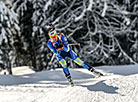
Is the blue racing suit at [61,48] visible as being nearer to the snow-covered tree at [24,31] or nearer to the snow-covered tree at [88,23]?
the snow-covered tree at [88,23]

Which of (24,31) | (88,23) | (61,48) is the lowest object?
(61,48)

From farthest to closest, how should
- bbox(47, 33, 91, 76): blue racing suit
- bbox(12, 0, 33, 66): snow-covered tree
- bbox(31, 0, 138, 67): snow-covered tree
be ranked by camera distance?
bbox(12, 0, 33, 66): snow-covered tree → bbox(31, 0, 138, 67): snow-covered tree → bbox(47, 33, 91, 76): blue racing suit

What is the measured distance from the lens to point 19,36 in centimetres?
1401

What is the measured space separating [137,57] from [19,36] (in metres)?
9.52

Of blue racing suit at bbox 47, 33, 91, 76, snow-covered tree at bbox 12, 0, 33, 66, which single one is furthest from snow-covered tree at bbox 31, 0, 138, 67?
blue racing suit at bbox 47, 33, 91, 76

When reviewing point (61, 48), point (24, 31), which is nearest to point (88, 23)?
point (24, 31)

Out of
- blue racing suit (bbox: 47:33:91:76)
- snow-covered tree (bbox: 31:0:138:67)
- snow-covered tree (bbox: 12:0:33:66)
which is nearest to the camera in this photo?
blue racing suit (bbox: 47:33:91:76)

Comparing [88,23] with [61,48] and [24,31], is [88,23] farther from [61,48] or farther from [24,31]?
[61,48]

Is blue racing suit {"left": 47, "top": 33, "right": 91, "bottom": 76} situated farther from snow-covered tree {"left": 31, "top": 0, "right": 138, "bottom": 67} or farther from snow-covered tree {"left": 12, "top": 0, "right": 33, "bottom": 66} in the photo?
snow-covered tree {"left": 12, "top": 0, "right": 33, "bottom": 66}

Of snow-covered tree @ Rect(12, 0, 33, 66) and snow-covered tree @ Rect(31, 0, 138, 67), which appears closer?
snow-covered tree @ Rect(31, 0, 138, 67)

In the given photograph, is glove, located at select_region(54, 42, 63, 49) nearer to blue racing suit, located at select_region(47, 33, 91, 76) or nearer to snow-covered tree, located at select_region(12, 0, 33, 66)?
blue racing suit, located at select_region(47, 33, 91, 76)

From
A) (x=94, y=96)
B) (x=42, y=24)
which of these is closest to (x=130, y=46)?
(x=42, y=24)

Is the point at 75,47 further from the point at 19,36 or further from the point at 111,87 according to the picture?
the point at 111,87

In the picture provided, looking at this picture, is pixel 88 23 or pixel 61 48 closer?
pixel 61 48
